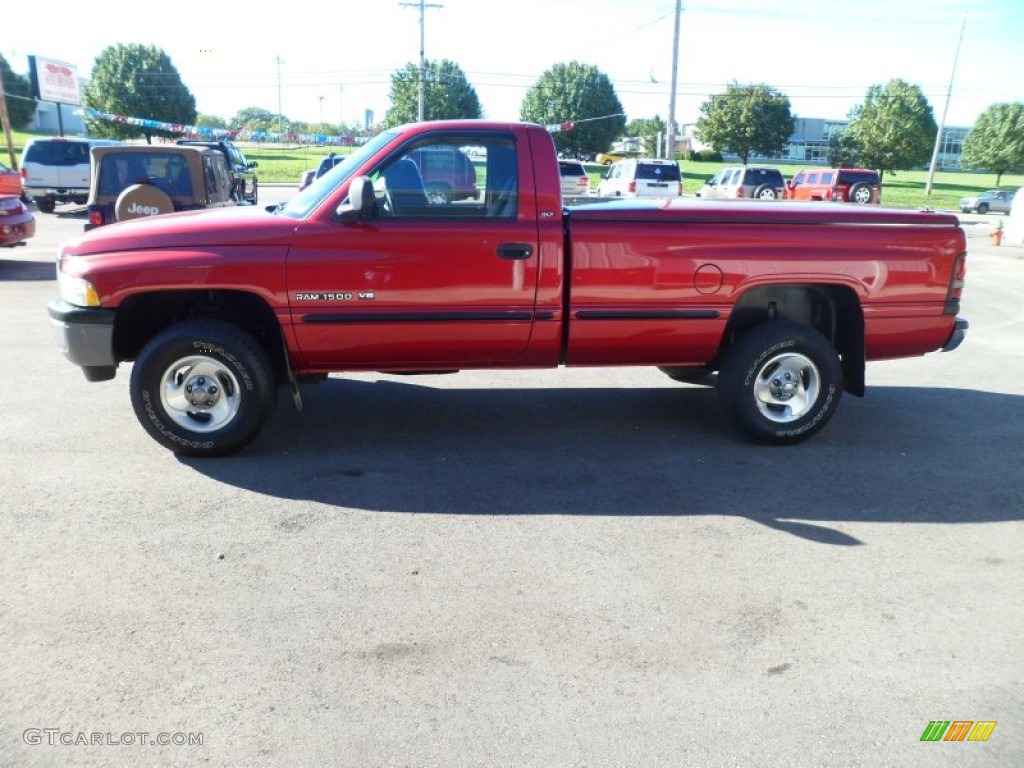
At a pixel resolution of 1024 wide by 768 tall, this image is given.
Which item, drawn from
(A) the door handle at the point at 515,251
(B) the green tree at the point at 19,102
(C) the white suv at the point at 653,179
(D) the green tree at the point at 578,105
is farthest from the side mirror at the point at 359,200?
(B) the green tree at the point at 19,102

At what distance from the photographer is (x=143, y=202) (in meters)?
10.6

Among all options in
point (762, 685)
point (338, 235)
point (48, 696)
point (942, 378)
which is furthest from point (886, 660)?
point (942, 378)

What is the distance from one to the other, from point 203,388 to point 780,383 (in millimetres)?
3738

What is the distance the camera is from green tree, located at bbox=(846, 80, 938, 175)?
194 feet

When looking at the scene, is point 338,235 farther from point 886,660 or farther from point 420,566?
point 886,660

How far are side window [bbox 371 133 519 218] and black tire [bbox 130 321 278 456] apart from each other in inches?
49.0

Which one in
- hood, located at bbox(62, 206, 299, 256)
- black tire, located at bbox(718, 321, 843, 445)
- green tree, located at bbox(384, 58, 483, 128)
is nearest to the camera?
hood, located at bbox(62, 206, 299, 256)

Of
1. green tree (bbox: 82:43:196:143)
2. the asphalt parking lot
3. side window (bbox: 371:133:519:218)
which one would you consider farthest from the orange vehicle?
green tree (bbox: 82:43:196:143)

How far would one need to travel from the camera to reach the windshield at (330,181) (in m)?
5.02

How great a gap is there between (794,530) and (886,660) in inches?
45.9

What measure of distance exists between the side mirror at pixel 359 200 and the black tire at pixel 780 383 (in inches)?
100

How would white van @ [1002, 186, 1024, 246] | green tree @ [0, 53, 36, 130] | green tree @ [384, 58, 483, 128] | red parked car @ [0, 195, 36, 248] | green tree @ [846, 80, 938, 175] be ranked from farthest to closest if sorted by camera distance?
1. green tree @ [0, 53, 36, 130]
2. green tree @ [384, 58, 483, 128]
3. green tree @ [846, 80, 938, 175]
4. white van @ [1002, 186, 1024, 246]
5. red parked car @ [0, 195, 36, 248]

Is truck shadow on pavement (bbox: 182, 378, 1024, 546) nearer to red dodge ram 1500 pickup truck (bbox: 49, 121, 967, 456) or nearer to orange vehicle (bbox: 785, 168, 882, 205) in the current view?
red dodge ram 1500 pickup truck (bbox: 49, 121, 967, 456)

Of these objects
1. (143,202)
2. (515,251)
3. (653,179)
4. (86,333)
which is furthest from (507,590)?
(653,179)
